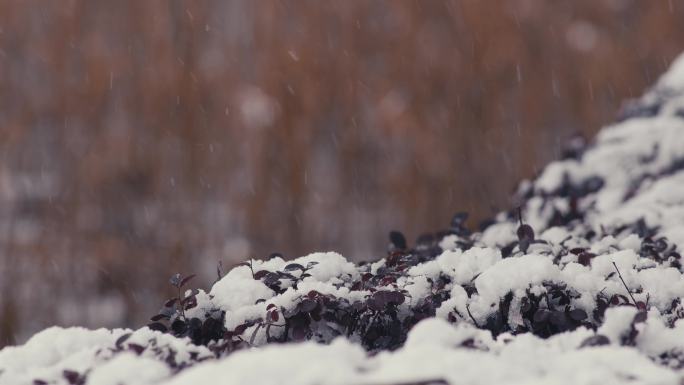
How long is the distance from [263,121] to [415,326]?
247 inches

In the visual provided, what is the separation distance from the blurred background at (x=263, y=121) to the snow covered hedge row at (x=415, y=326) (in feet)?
14.3

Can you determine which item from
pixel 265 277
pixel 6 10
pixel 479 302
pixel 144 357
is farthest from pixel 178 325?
pixel 6 10

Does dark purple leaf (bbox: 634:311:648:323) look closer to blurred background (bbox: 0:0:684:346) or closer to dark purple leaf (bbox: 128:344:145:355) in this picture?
dark purple leaf (bbox: 128:344:145:355)

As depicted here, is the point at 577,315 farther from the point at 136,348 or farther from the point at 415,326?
the point at 136,348

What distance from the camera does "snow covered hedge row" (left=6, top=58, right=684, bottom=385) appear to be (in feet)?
4.46

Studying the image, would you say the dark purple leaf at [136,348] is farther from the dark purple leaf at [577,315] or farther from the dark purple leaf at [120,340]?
the dark purple leaf at [577,315]

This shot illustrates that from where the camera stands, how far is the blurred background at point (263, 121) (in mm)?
7148

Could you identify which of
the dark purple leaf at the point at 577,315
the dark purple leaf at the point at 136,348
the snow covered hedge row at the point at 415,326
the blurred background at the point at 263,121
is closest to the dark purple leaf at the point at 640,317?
the snow covered hedge row at the point at 415,326

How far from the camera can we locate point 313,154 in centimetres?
779

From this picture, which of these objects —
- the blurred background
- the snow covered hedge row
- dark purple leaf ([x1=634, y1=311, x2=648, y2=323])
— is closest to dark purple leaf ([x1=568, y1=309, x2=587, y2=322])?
the snow covered hedge row

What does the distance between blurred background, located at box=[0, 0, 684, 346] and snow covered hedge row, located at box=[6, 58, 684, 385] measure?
4.36 meters

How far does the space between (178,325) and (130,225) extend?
5.36 metres

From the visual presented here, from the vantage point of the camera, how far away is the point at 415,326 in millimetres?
1692

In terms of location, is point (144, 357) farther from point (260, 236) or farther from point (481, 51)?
point (481, 51)
